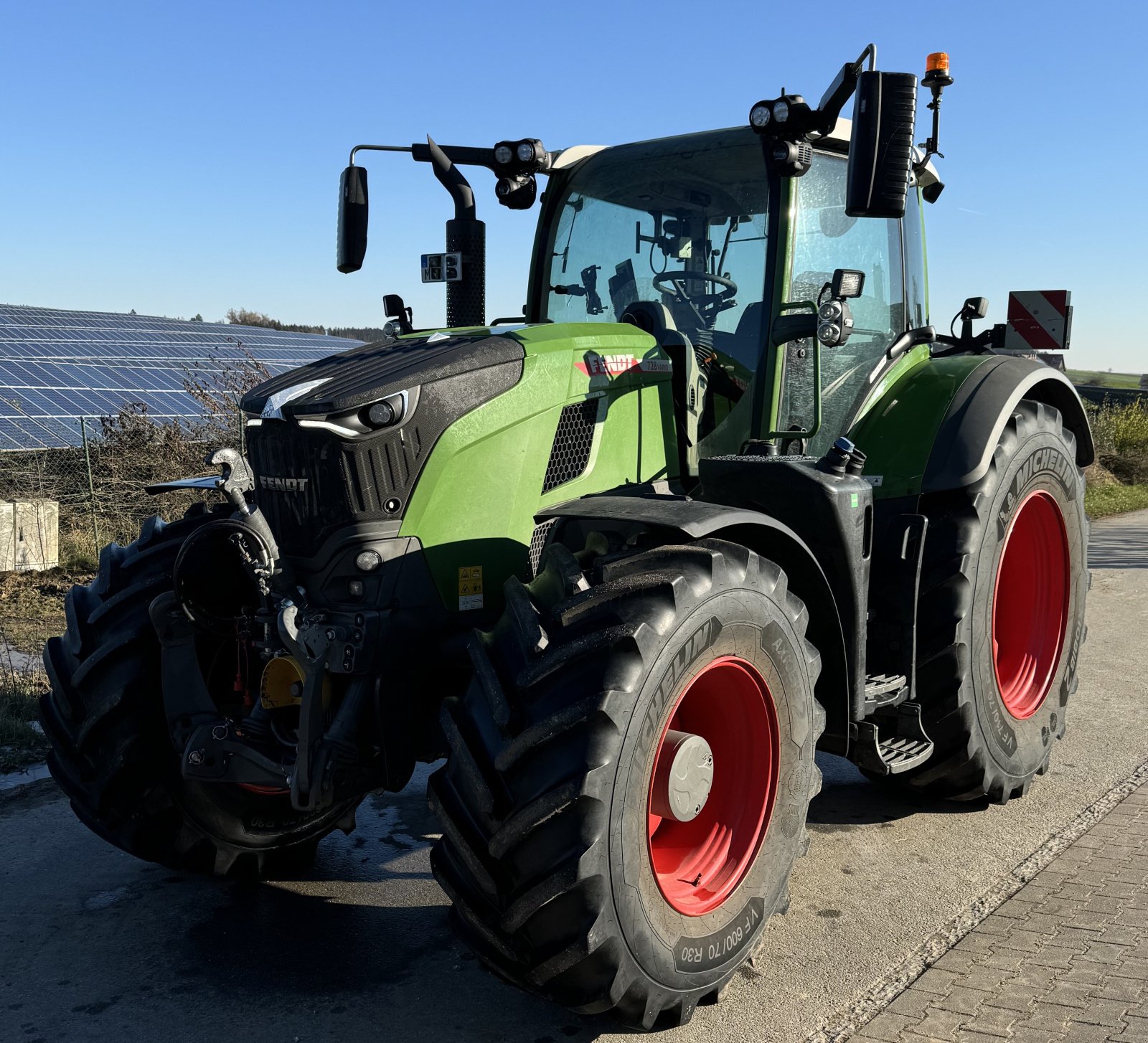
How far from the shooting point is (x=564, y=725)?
108 inches

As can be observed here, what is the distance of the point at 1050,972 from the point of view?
11.3ft

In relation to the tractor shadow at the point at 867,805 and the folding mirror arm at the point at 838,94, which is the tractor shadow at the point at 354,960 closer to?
the tractor shadow at the point at 867,805

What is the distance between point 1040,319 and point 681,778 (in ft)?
29.6

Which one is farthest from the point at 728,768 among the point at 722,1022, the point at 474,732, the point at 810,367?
the point at 810,367

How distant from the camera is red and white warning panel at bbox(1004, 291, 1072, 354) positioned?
1068 cm

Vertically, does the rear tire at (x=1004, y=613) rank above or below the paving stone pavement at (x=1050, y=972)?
above

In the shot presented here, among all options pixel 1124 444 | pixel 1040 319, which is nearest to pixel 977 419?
pixel 1040 319

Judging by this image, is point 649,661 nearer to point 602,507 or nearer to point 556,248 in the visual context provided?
point 602,507

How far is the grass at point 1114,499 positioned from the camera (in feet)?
48.9

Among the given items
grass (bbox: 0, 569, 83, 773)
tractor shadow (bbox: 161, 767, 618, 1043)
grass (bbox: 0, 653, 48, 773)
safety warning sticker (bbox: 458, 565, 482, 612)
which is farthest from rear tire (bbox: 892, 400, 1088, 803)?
grass (bbox: 0, 653, 48, 773)

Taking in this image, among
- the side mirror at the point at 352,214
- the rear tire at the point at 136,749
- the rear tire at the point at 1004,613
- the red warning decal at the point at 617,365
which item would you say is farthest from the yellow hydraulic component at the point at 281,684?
the rear tire at the point at 1004,613

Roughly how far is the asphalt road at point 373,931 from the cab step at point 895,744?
1.24 feet

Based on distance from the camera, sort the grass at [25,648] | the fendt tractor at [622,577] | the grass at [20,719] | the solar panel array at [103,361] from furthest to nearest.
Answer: the solar panel array at [103,361] < the grass at [25,648] < the grass at [20,719] < the fendt tractor at [622,577]

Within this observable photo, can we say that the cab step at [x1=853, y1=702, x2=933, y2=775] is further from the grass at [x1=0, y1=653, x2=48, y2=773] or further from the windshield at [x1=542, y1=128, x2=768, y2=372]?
the grass at [x1=0, y1=653, x2=48, y2=773]
